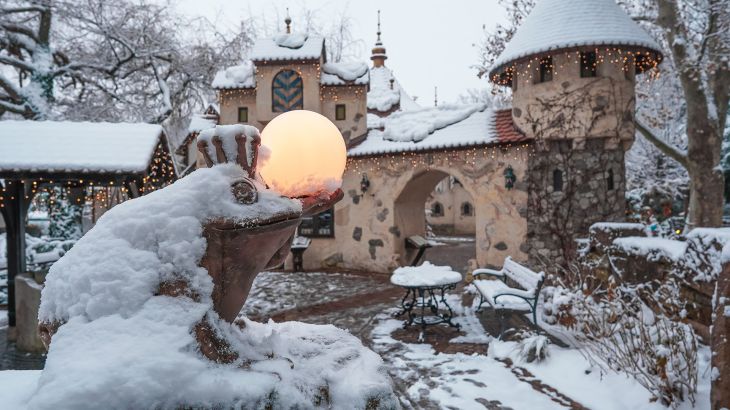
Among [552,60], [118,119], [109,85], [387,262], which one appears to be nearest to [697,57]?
[552,60]

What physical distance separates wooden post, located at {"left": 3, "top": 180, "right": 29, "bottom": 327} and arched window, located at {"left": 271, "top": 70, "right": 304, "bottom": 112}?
Answer: 655 cm

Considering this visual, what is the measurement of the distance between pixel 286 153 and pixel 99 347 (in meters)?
0.78

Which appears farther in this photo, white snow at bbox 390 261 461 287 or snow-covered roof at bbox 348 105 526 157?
snow-covered roof at bbox 348 105 526 157

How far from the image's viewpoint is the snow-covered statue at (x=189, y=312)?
1111 mm

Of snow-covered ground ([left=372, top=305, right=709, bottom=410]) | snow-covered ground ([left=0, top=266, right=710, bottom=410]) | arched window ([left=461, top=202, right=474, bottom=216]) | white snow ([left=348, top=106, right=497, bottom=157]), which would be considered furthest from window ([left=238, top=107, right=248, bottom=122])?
arched window ([left=461, top=202, right=474, bottom=216])

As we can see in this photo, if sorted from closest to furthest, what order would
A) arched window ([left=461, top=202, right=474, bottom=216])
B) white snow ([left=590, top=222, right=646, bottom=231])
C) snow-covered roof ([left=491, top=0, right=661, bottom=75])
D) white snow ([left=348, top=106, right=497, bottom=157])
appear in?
1. white snow ([left=590, top=222, right=646, bottom=231])
2. snow-covered roof ([left=491, top=0, right=661, bottom=75])
3. white snow ([left=348, top=106, right=497, bottom=157])
4. arched window ([left=461, top=202, right=474, bottom=216])

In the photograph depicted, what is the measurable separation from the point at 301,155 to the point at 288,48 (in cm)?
1145

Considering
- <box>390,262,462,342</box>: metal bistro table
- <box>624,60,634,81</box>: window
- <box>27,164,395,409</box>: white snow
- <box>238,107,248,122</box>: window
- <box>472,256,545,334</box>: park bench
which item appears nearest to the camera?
<box>27,164,395,409</box>: white snow

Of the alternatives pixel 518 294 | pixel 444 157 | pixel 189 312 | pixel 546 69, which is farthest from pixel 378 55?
pixel 189 312

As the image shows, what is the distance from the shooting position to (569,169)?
9031mm

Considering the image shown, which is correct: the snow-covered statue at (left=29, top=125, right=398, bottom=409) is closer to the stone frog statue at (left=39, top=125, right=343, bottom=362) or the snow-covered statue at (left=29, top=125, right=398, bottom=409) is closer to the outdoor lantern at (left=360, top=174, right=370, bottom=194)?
the stone frog statue at (left=39, top=125, right=343, bottom=362)

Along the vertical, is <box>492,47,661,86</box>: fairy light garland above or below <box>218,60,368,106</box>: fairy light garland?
below

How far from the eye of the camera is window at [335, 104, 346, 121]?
40.6 ft

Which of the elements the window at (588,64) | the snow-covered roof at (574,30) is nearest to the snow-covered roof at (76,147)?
the snow-covered roof at (574,30)
